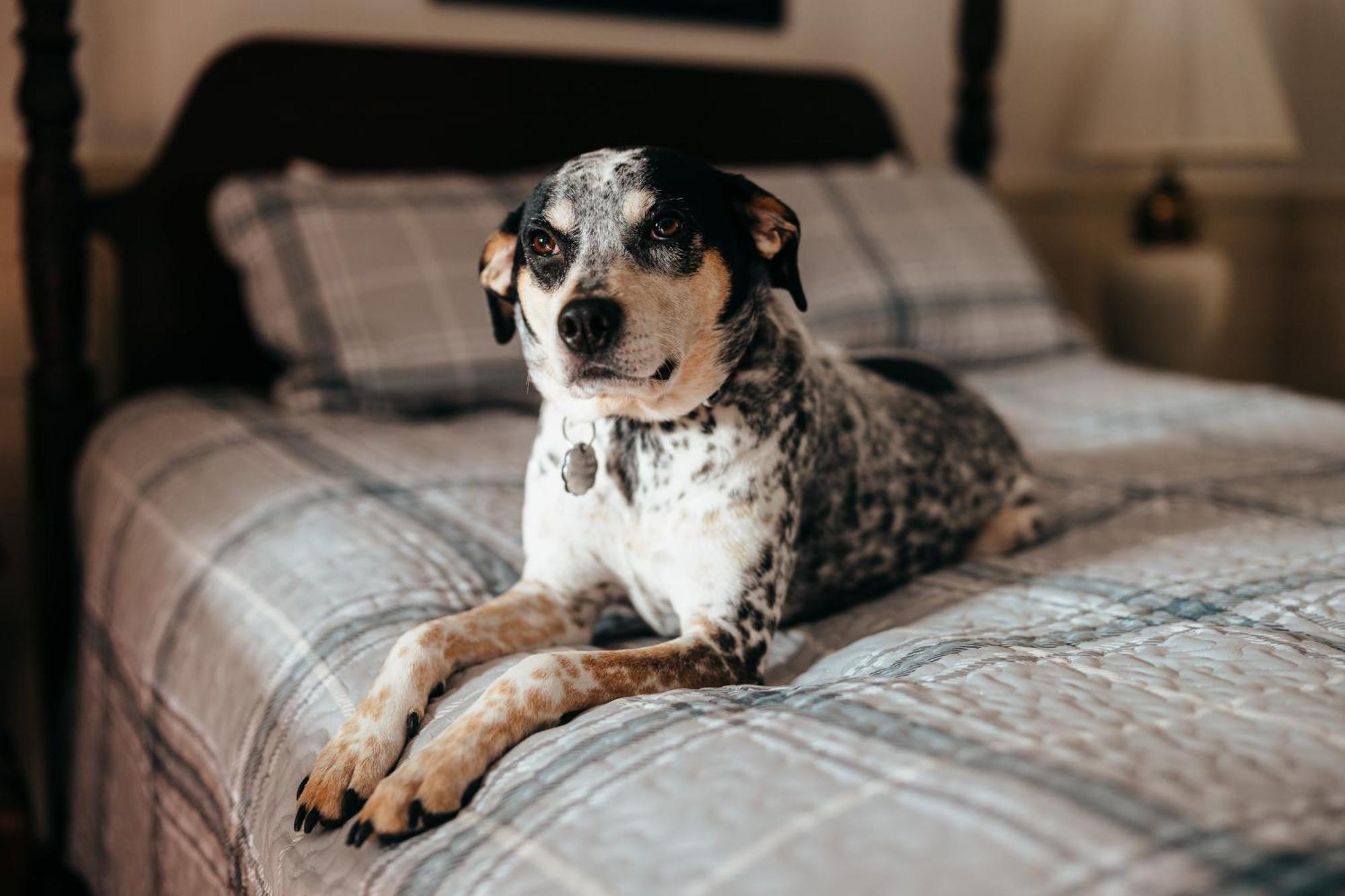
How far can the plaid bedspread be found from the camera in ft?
2.36

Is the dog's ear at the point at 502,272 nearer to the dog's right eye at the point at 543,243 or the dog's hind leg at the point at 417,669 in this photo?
the dog's right eye at the point at 543,243

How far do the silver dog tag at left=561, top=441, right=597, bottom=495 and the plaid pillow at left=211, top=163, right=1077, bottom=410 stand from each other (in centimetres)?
91

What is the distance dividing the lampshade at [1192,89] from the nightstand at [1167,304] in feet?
0.97

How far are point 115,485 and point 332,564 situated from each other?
727 millimetres

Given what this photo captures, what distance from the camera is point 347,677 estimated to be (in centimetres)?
112

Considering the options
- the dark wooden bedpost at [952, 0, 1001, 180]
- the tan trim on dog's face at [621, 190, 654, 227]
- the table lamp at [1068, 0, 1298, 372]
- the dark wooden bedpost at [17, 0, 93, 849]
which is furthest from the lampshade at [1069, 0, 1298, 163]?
the dark wooden bedpost at [17, 0, 93, 849]

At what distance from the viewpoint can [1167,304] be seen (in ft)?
10.8

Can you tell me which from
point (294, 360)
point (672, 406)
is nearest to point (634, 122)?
point (294, 360)

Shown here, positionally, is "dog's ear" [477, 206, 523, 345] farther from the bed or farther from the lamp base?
the lamp base

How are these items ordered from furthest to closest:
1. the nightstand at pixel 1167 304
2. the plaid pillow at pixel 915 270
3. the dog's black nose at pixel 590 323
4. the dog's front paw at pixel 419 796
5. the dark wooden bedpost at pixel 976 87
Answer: the nightstand at pixel 1167 304 < the dark wooden bedpost at pixel 976 87 < the plaid pillow at pixel 915 270 < the dog's black nose at pixel 590 323 < the dog's front paw at pixel 419 796

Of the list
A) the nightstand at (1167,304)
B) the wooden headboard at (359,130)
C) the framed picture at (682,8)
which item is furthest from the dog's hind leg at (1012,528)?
the nightstand at (1167,304)

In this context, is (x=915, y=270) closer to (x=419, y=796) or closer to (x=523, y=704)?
(x=523, y=704)

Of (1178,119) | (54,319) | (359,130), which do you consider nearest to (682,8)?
(359,130)

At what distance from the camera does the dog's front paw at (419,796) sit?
879 mm
